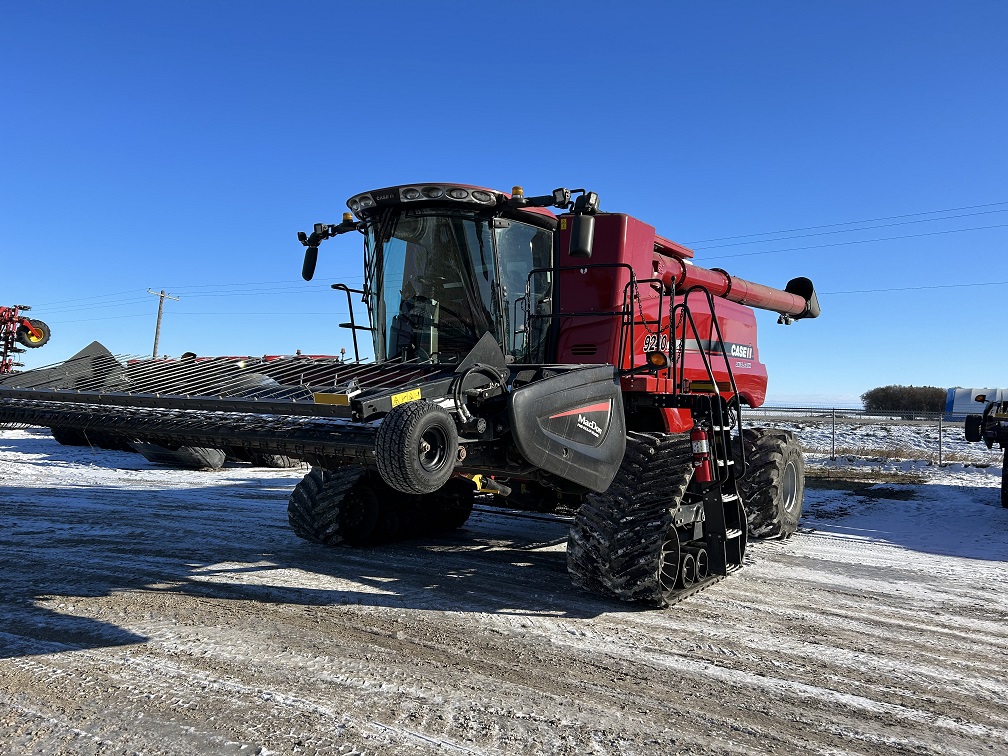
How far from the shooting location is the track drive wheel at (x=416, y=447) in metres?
Answer: 3.45

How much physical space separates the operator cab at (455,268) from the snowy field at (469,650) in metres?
1.94

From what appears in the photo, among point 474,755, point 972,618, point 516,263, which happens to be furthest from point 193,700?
point 972,618

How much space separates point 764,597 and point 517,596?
1.89 metres

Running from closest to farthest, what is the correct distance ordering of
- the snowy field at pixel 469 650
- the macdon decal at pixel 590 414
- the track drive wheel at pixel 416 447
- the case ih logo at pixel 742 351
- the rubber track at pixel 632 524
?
1. the snowy field at pixel 469 650
2. the track drive wheel at pixel 416 447
3. the macdon decal at pixel 590 414
4. the rubber track at pixel 632 524
5. the case ih logo at pixel 742 351

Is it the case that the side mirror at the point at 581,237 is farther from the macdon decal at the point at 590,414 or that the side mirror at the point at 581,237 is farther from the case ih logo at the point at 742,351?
the case ih logo at the point at 742,351

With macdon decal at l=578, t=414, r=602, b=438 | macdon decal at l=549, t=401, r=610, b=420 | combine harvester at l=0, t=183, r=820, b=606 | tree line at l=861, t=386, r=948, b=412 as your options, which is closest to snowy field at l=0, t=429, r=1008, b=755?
combine harvester at l=0, t=183, r=820, b=606

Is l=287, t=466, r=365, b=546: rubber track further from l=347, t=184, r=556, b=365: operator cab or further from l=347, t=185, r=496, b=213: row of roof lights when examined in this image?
l=347, t=185, r=496, b=213: row of roof lights

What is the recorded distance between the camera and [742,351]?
839 cm

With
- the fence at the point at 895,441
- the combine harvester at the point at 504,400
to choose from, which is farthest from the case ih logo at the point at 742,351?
the fence at the point at 895,441

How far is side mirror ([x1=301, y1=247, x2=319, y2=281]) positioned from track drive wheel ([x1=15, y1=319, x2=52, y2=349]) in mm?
16290

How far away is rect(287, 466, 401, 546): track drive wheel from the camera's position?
22.0 feet

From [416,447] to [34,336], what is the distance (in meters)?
20.0

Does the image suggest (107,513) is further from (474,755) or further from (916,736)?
(916,736)

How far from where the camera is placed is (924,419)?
35.5 meters
